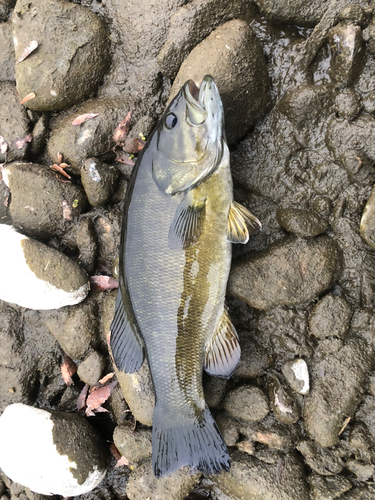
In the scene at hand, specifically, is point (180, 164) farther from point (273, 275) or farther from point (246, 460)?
point (246, 460)

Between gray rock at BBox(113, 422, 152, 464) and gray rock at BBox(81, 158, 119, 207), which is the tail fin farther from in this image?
gray rock at BBox(81, 158, 119, 207)

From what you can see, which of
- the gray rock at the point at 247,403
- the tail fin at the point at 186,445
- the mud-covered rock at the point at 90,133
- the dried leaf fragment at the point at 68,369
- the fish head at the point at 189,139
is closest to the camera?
the fish head at the point at 189,139

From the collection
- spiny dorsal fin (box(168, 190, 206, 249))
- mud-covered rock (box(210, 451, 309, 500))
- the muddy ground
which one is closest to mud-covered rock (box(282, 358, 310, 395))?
the muddy ground

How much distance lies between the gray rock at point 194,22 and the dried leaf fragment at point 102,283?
7.63 ft

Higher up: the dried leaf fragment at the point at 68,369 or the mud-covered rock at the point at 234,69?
the mud-covered rock at the point at 234,69

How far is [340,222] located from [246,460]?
97.3 inches

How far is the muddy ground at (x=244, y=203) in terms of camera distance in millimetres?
3406

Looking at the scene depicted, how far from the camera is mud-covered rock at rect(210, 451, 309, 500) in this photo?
336 centimetres

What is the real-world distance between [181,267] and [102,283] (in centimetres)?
118

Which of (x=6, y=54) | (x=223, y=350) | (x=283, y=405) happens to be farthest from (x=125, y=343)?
(x=6, y=54)

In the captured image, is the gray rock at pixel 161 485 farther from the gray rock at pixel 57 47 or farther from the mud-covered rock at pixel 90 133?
the gray rock at pixel 57 47

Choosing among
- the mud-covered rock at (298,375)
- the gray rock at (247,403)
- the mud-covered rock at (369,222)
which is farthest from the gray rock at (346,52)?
the gray rock at (247,403)

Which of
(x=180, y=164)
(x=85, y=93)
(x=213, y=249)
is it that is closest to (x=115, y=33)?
(x=85, y=93)

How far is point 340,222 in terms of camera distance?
3.53 meters
